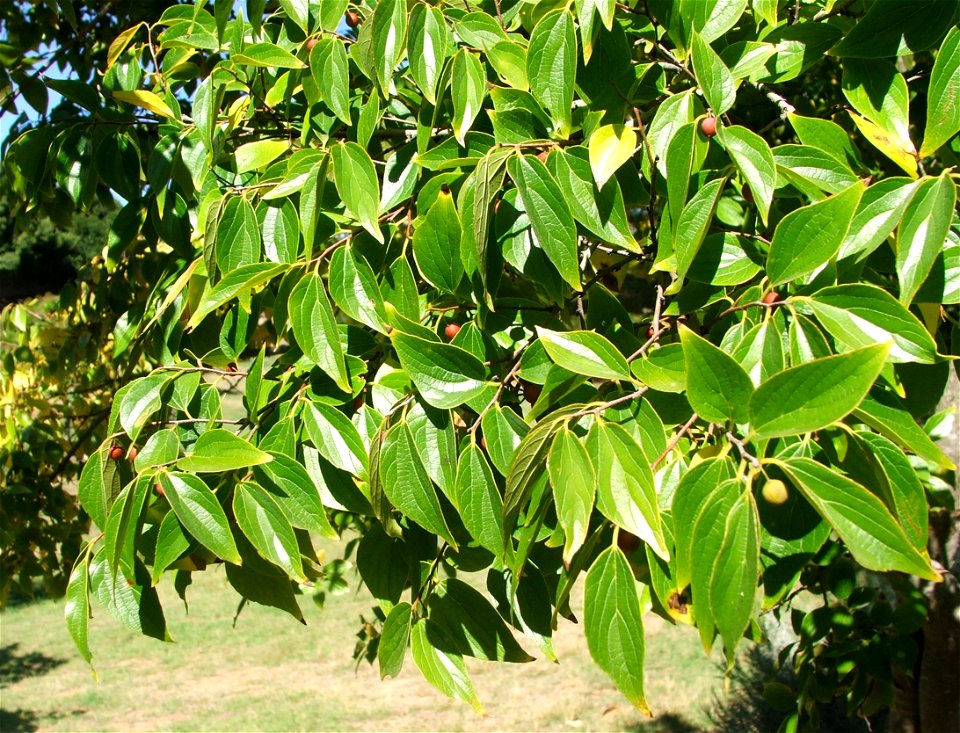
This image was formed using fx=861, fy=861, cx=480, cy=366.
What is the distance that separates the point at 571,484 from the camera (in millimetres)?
895

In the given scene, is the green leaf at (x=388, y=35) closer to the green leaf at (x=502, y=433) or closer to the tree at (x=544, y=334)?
the tree at (x=544, y=334)

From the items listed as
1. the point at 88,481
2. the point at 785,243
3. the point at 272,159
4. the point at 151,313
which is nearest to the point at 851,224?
the point at 785,243

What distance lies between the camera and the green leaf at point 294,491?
3.83 feet

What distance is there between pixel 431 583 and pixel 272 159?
0.78m

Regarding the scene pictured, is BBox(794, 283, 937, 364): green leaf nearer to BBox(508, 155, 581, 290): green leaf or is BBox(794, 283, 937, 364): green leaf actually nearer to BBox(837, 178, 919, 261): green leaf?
BBox(837, 178, 919, 261): green leaf

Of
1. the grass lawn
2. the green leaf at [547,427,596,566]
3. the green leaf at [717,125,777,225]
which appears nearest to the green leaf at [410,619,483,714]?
the green leaf at [547,427,596,566]

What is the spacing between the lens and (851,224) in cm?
101

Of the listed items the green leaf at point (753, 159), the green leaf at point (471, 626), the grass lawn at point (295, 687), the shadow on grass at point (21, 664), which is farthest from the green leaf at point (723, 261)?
the shadow on grass at point (21, 664)

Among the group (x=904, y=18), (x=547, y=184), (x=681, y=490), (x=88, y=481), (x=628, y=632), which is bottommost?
(x=628, y=632)

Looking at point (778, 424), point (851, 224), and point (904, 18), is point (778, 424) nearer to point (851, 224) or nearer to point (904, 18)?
point (851, 224)

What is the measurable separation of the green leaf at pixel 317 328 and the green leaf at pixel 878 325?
2.11 ft

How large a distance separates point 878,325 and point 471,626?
698 millimetres

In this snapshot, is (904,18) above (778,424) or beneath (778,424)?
above

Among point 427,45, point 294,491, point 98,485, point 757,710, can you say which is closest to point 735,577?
point 294,491
